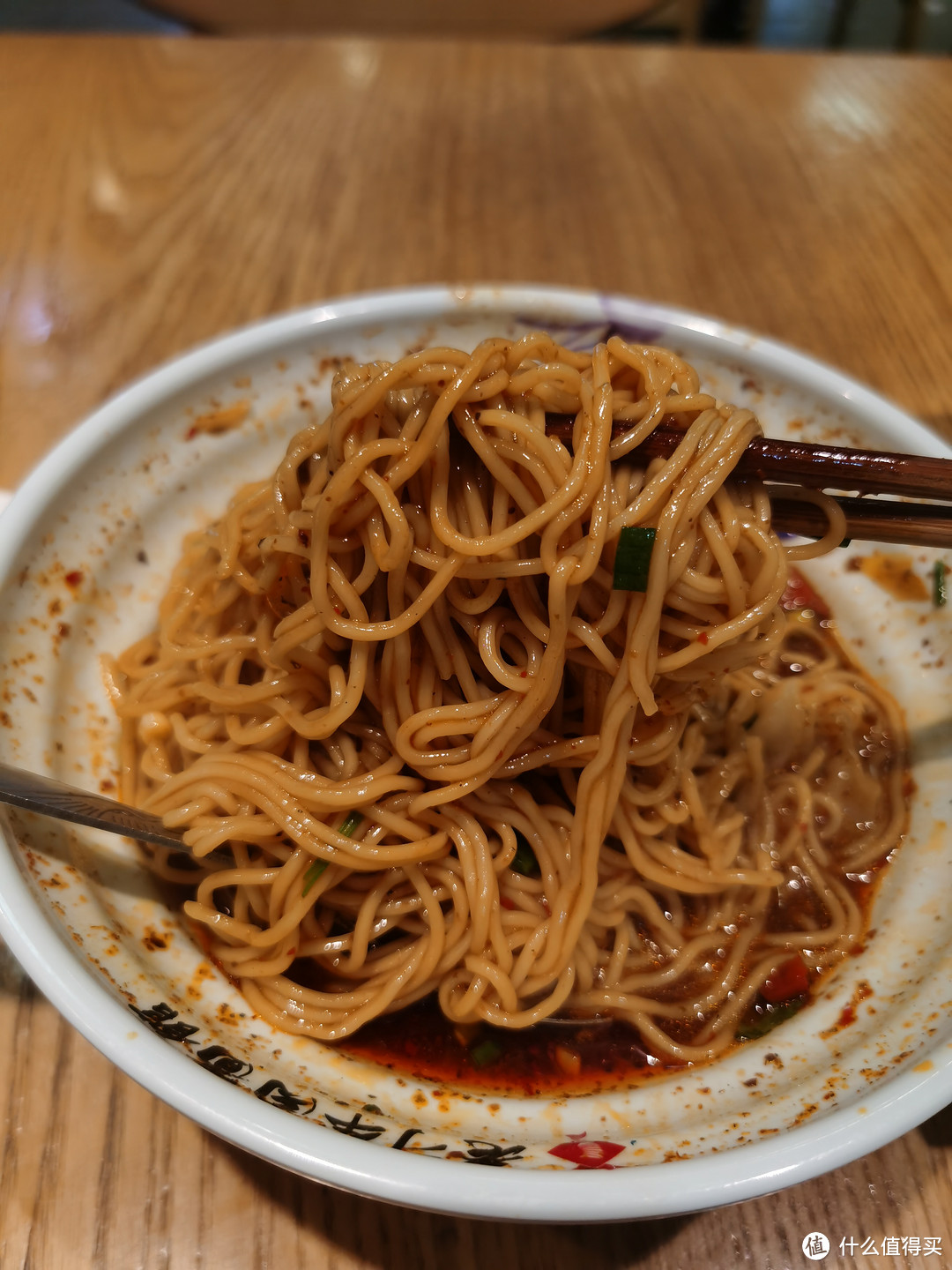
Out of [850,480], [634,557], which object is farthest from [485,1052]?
[850,480]

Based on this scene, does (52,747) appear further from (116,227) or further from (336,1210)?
(116,227)

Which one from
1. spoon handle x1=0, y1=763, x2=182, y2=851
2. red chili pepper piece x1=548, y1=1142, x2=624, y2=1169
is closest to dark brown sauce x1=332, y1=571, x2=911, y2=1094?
red chili pepper piece x1=548, y1=1142, x2=624, y2=1169

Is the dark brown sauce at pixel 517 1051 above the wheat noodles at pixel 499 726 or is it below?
below

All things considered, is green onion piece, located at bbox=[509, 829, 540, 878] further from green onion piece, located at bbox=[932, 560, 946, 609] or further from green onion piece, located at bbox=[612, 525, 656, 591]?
green onion piece, located at bbox=[932, 560, 946, 609]

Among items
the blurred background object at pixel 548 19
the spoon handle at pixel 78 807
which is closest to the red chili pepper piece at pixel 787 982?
the spoon handle at pixel 78 807

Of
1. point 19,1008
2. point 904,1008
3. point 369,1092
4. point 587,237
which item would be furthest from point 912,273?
point 19,1008

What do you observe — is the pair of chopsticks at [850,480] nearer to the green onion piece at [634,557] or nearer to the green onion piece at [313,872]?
the green onion piece at [634,557]

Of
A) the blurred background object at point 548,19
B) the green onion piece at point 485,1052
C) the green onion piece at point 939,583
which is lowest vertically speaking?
the green onion piece at point 485,1052
